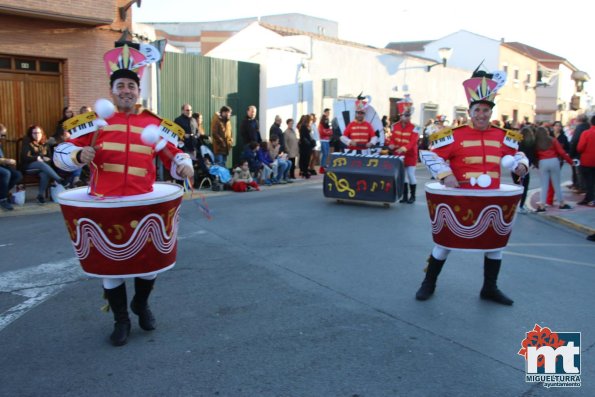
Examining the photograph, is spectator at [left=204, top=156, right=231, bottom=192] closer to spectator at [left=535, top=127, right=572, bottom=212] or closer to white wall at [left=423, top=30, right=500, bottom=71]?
spectator at [left=535, top=127, right=572, bottom=212]

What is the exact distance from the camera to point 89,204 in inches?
147

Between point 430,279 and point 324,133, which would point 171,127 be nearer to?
point 430,279

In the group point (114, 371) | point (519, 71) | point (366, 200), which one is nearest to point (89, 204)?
point (114, 371)

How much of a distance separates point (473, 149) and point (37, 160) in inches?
334

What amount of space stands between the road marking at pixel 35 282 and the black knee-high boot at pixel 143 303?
3.72 ft

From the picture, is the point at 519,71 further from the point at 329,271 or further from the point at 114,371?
the point at 114,371

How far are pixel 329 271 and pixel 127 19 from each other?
10.8 m

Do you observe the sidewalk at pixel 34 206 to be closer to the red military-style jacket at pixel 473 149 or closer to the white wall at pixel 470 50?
the red military-style jacket at pixel 473 149

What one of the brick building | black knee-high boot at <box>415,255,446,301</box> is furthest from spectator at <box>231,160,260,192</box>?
black knee-high boot at <box>415,255,446,301</box>

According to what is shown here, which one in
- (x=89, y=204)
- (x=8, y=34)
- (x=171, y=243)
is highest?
(x=8, y=34)

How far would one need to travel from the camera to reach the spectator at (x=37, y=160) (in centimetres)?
1037

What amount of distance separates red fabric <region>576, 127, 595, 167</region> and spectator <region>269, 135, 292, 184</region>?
7157mm

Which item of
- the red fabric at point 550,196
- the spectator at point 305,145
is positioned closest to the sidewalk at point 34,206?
the spectator at point 305,145

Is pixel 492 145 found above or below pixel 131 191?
above
